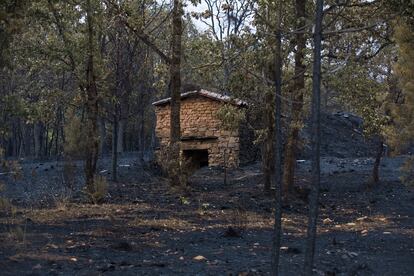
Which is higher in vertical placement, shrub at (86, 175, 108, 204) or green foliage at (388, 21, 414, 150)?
green foliage at (388, 21, 414, 150)

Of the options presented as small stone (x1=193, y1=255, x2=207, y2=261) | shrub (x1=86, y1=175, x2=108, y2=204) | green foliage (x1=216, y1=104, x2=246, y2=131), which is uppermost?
green foliage (x1=216, y1=104, x2=246, y2=131)

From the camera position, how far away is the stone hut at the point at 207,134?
2478 cm

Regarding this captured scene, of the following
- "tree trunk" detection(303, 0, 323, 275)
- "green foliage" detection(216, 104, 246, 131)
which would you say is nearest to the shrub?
"green foliage" detection(216, 104, 246, 131)

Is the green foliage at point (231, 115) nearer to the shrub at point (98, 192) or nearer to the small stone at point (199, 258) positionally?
the shrub at point (98, 192)

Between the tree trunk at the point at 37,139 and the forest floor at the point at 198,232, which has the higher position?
the tree trunk at the point at 37,139

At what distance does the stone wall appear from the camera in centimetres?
2478

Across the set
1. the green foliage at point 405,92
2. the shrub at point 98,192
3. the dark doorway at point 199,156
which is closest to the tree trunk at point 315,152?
the green foliage at point 405,92

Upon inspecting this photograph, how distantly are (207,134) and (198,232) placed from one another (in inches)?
587

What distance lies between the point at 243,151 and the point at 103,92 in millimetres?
10517

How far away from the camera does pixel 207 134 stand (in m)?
25.2

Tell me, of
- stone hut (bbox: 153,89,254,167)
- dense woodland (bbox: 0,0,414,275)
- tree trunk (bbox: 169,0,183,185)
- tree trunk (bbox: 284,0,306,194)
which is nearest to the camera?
dense woodland (bbox: 0,0,414,275)

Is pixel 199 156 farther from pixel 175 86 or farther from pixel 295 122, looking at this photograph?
pixel 295 122

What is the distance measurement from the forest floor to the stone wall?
6457 millimetres

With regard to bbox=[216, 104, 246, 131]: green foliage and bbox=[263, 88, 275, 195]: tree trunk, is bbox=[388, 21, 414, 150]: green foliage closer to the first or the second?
bbox=[216, 104, 246, 131]: green foliage
